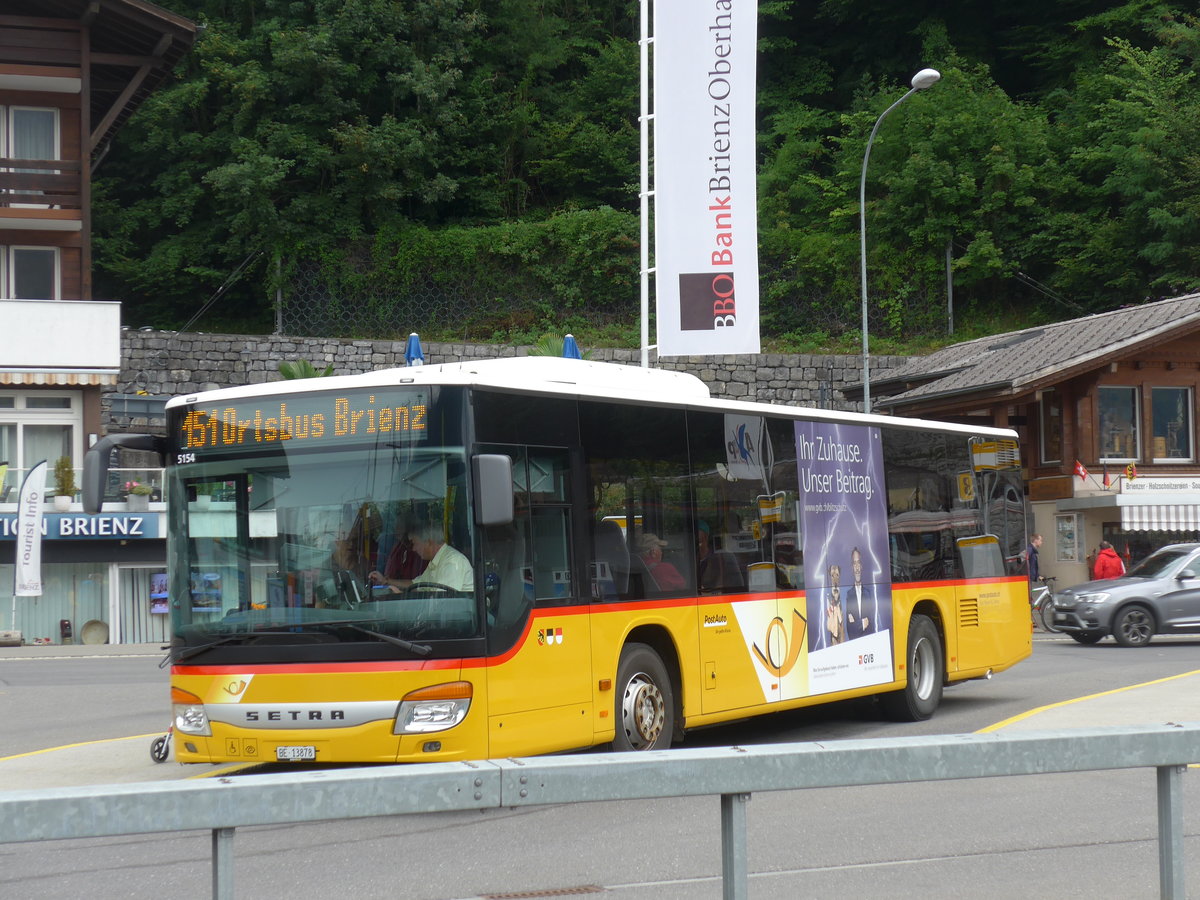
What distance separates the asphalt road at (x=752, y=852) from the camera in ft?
13.4

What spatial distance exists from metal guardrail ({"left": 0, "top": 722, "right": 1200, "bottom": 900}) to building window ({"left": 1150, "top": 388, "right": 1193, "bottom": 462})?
3270 centimetres

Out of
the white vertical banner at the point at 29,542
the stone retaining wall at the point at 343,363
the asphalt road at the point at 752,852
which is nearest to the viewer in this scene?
the asphalt road at the point at 752,852

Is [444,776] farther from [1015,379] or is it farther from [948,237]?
[948,237]

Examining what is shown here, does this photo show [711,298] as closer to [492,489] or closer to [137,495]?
[492,489]

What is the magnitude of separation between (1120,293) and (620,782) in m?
44.8

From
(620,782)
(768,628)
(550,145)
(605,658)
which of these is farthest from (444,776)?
(550,145)

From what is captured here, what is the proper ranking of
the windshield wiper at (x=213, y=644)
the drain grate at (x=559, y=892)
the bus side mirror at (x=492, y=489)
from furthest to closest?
the windshield wiper at (x=213, y=644) < the bus side mirror at (x=492, y=489) < the drain grate at (x=559, y=892)

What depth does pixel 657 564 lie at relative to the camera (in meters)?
10.4

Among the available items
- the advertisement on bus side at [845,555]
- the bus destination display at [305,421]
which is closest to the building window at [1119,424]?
the advertisement on bus side at [845,555]

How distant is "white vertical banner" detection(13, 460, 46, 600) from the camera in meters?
28.9

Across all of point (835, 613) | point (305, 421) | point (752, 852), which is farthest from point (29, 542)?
point (752, 852)

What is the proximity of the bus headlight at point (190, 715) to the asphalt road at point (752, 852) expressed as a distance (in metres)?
3.95

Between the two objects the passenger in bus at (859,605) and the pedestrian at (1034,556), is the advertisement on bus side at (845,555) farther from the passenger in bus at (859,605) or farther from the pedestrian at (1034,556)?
the pedestrian at (1034,556)

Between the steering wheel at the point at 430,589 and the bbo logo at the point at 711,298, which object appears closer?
the steering wheel at the point at 430,589
